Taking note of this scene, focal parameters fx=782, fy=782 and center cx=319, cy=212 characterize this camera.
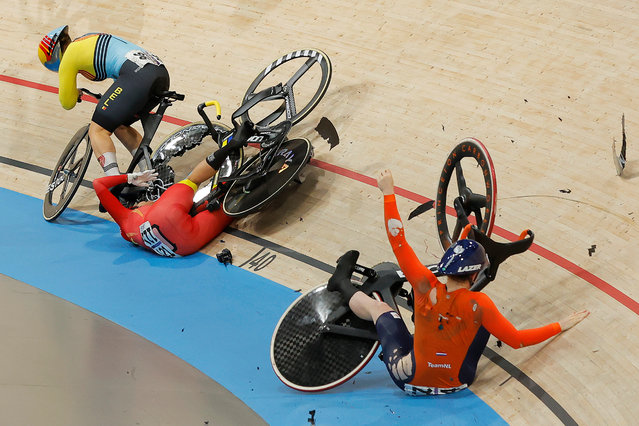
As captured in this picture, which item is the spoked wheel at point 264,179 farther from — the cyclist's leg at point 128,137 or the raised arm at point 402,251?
the raised arm at point 402,251

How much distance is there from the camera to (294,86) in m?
6.17

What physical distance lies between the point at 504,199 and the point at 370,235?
852mm

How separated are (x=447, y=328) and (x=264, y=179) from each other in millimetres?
2070

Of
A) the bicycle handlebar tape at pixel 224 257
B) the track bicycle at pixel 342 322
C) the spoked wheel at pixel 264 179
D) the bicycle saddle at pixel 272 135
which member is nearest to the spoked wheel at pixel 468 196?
the track bicycle at pixel 342 322

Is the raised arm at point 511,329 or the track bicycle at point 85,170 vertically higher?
the raised arm at point 511,329

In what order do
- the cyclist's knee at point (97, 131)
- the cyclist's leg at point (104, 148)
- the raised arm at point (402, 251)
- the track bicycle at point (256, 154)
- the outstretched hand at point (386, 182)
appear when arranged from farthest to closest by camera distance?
1. the cyclist's knee at point (97, 131)
2. the cyclist's leg at point (104, 148)
3. the track bicycle at point (256, 154)
4. the outstretched hand at point (386, 182)
5. the raised arm at point (402, 251)

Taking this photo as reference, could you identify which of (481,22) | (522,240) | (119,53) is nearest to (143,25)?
(119,53)

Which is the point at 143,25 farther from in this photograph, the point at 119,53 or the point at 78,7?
the point at 119,53

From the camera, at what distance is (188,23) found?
7.04 m

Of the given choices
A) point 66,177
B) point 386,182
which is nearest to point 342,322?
point 386,182

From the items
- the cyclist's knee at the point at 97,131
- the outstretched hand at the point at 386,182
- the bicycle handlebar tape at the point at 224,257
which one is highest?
the outstretched hand at the point at 386,182

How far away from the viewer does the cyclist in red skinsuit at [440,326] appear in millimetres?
3236

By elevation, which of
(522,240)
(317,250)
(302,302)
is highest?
(522,240)

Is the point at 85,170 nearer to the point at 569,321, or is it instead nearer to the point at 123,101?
the point at 123,101
